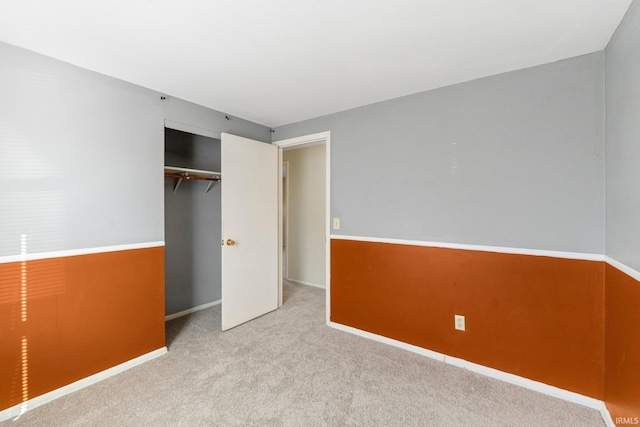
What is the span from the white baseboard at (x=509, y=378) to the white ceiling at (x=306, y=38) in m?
2.24

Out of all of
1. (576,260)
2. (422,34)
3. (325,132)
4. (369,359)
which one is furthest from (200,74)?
(576,260)

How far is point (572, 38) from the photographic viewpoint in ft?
5.26

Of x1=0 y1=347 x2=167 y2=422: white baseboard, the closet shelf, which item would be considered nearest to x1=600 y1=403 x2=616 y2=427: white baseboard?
x1=0 y1=347 x2=167 y2=422: white baseboard

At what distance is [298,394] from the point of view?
1.84m

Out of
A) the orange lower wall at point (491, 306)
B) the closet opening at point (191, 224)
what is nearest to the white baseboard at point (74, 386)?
the closet opening at point (191, 224)

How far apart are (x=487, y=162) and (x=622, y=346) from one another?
1.31 m

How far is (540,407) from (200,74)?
329 cm

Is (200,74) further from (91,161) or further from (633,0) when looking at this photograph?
(633,0)

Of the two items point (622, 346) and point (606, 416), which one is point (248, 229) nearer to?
point (622, 346)

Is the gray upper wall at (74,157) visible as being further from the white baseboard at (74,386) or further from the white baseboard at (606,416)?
the white baseboard at (606,416)

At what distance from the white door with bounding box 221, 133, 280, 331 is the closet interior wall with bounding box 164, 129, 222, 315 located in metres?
0.79

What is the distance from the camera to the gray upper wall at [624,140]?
1.28 metres

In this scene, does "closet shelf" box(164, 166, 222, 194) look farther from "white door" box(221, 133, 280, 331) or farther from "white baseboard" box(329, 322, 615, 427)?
"white baseboard" box(329, 322, 615, 427)

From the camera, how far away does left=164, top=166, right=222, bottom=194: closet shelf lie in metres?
2.77
